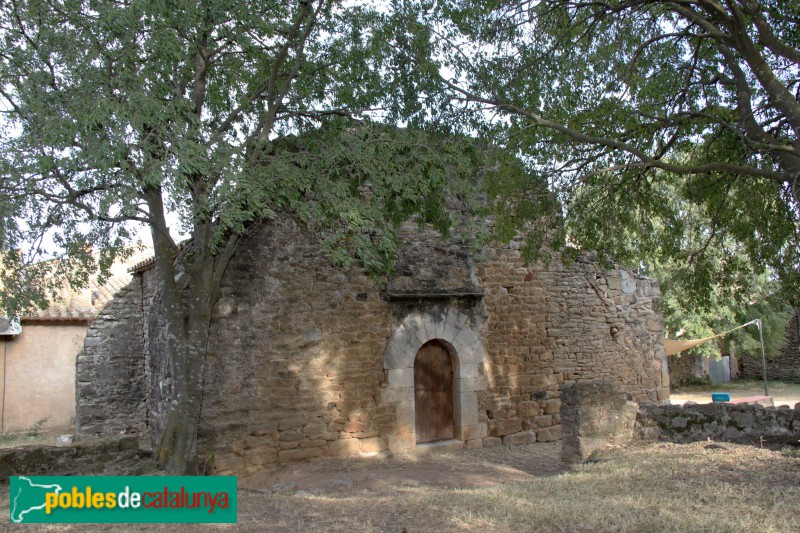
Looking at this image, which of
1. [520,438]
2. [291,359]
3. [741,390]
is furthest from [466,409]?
[741,390]

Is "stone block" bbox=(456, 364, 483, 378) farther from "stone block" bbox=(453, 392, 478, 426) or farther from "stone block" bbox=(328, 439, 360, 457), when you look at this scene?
"stone block" bbox=(328, 439, 360, 457)

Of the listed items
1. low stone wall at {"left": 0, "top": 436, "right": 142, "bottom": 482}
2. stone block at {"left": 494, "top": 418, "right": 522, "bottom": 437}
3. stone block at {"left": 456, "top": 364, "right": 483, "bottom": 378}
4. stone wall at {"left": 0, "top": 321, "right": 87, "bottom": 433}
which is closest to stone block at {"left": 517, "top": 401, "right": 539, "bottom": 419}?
stone block at {"left": 494, "top": 418, "right": 522, "bottom": 437}

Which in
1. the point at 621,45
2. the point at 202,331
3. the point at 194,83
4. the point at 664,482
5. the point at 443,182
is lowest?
the point at 664,482

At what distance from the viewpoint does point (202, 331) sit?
247 inches

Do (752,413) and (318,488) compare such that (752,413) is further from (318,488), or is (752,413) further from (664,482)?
(318,488)

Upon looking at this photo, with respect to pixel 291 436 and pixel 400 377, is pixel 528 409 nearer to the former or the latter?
pixel 400 377

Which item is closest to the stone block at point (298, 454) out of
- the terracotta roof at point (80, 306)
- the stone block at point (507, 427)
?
the stone block at point (507, 427)

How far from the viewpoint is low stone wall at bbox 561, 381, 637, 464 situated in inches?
262

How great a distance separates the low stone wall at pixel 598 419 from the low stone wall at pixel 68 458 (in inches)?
190

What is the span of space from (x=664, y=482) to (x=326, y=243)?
12.4 feet

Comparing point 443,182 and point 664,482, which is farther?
point 443,182

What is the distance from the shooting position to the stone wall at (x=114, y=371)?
10141 mm

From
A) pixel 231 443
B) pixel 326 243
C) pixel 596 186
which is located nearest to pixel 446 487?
pixel 231 443

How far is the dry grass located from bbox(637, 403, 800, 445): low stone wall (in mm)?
268
